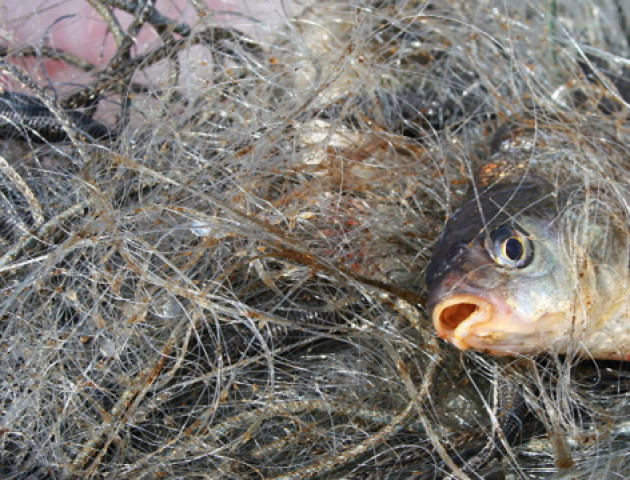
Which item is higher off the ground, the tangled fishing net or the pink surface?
A: the pink surface

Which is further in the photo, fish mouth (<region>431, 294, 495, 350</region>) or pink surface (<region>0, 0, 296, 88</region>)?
pink surface (<region>0, 0, 296, 88</region>)

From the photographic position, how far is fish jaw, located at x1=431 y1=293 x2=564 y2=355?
1447 millimetres

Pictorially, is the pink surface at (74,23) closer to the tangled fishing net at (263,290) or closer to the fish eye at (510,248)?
the tangled fishing net at (263,290)

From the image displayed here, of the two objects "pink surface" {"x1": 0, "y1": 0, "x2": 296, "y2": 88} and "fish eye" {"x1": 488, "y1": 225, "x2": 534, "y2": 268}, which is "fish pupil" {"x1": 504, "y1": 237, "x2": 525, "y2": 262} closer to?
"fish eye" {"x1": 488, "y1": 225, "x2": 534, "y2": 268}

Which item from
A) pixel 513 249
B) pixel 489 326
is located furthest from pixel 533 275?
pixel 489 326

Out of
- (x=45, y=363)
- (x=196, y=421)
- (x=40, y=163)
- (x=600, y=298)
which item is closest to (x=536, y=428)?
(x=600, y=298)

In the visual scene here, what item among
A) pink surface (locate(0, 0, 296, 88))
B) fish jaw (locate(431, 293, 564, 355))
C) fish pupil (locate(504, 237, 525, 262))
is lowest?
fish jaw (locate(431, 293, 564, 355))

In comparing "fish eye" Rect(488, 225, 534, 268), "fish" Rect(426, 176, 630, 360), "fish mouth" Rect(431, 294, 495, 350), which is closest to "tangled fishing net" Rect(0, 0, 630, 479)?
"fish" Rect(426, 176, 630, 360)

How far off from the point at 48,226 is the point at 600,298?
5.30 feet

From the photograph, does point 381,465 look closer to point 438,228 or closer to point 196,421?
point 196,421

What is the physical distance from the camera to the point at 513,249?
5.02ft

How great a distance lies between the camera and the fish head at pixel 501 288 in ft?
4.77

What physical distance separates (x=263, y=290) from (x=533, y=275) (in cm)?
77

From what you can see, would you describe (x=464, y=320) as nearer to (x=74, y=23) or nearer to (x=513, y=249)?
(x=513, y=249)
